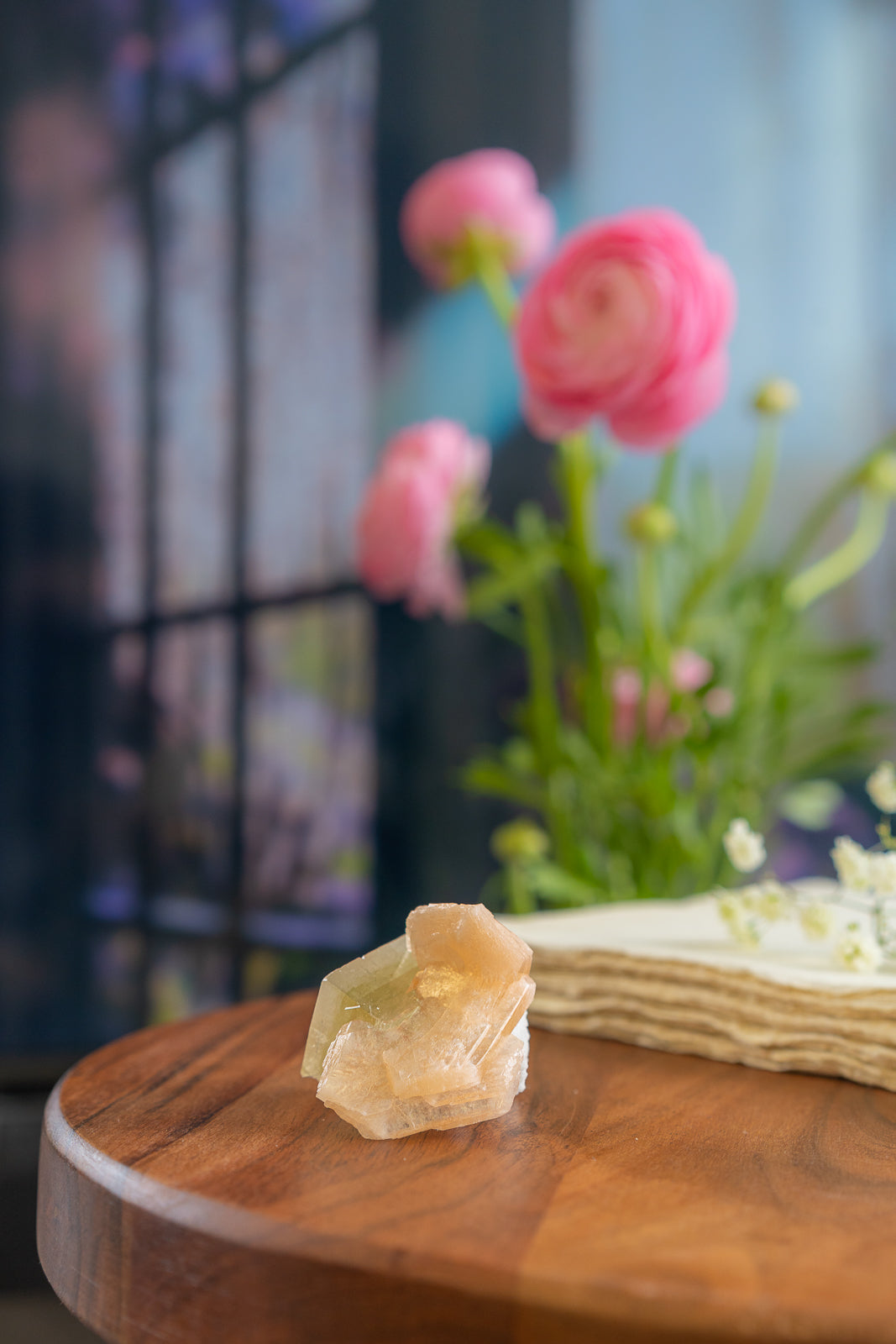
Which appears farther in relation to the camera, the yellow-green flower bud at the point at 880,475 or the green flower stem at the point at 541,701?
the green flower stem at the point at 541,701

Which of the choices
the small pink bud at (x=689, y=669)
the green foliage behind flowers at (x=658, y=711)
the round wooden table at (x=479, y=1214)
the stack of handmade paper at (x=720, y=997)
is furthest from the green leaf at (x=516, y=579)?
the round wooden table at (x=479, y=1214)

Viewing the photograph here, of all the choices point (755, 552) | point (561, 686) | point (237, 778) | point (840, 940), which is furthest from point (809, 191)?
point (840, 940)

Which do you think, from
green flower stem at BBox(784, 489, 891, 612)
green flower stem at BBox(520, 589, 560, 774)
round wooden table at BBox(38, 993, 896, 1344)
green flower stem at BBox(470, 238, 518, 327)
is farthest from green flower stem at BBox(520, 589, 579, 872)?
Answer: round wooden table at BBox(38, 993, 896, 1344)

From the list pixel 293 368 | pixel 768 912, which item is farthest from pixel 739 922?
pixel 293 368

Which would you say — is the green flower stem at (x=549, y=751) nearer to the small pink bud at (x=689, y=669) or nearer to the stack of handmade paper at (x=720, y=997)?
the small pink bud at (x=689, y=669)

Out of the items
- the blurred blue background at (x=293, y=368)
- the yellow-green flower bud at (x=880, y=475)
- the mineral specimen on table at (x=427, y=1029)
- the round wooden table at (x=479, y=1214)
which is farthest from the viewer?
the blurred blue background at (x=293, y=368)

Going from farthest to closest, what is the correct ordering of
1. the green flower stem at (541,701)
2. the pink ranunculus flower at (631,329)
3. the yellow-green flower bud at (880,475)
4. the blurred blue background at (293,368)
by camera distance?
the blurred blue background at (293,368) < the green flower stem at (541,701) < the yellow-green flower bud at (880,475) < the pink ranunculus flower at (631,329)

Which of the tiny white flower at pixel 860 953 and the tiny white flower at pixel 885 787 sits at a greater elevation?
the tiny white flower at pixel 885 787
